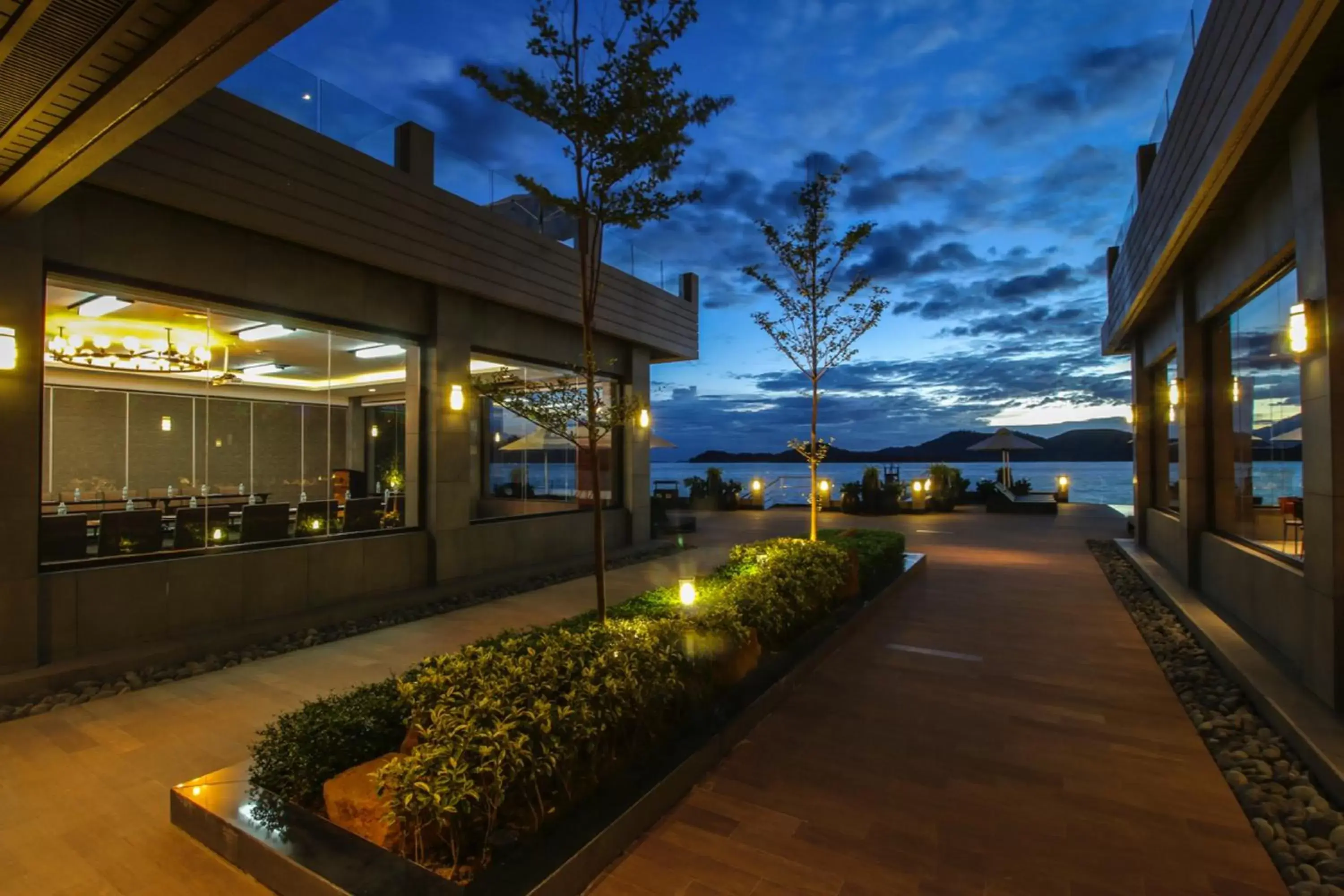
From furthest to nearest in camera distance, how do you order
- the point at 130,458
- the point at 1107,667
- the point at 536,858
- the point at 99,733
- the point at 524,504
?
the point at 524,504 < the point at 130,458 < the point at 1107,667 < the point at 99,733 < the point at 536,858

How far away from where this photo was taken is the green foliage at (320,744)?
2.98 meters

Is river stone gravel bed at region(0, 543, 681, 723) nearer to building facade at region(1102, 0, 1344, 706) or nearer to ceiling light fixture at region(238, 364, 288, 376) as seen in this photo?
ceiling light fixture at region(238, 364, 288, 376)

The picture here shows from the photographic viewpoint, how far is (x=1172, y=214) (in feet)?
21.7

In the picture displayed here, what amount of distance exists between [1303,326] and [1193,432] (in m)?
4.29

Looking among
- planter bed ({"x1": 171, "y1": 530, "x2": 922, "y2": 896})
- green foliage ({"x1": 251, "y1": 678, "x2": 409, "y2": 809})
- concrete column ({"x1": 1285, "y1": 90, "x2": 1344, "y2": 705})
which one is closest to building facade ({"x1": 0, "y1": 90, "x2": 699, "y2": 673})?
planter bed ({"x1": 171, "y1": 530, "x2": 922, "y2": 896})

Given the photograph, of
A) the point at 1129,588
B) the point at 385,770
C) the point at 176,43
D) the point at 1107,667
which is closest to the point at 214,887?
the point at 385,770

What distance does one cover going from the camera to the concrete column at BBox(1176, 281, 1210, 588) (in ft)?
25.7

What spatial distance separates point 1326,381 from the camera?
13.4 ft

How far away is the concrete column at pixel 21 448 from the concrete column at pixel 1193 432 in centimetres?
1121

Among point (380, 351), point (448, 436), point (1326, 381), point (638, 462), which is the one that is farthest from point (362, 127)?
point (1326, 381)

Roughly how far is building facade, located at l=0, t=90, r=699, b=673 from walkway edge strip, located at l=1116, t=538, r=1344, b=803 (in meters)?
4.13

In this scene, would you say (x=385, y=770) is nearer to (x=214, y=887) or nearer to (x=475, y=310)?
(x=214, y=887)

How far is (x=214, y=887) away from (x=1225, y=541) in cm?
876

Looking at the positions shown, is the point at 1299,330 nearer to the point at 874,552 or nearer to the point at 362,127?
the point at 874,552
